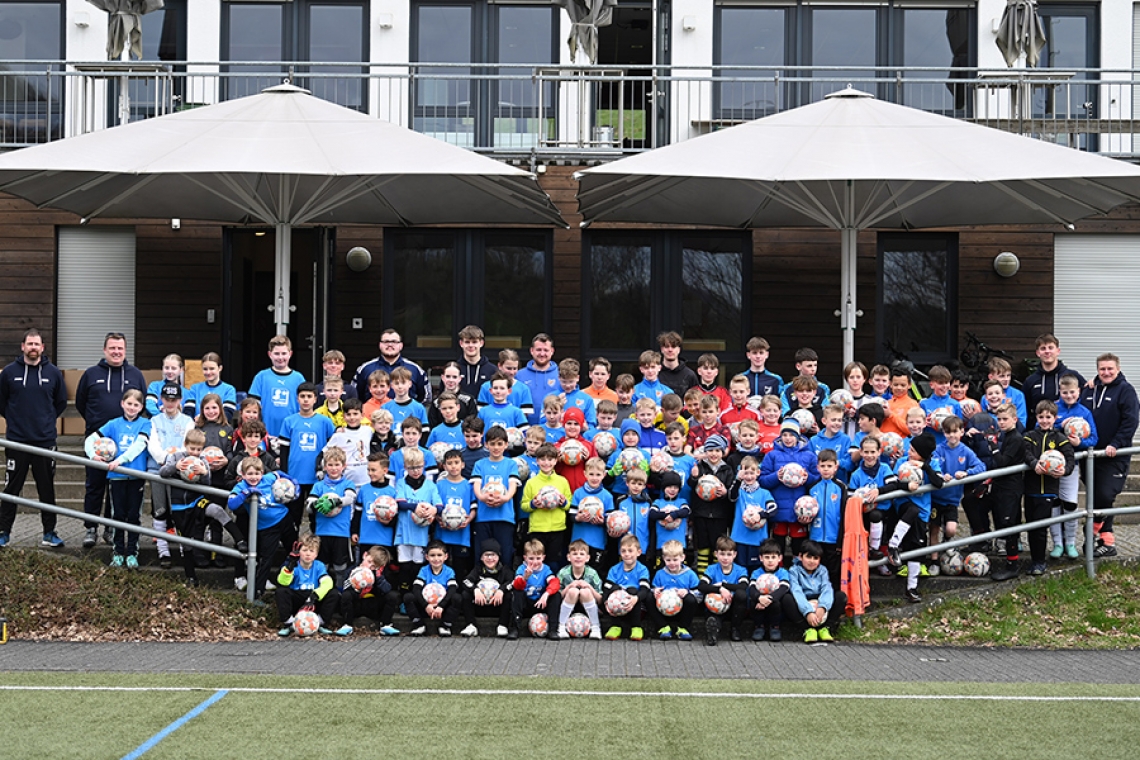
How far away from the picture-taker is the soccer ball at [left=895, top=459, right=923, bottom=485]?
31.3ft

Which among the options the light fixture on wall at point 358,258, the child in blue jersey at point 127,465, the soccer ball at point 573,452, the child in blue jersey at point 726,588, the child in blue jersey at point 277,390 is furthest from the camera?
the light fixture on wall at point 358,258

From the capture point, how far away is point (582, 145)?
52.1 ft

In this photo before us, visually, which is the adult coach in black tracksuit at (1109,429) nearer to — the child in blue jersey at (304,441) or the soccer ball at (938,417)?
the soccer ball at (938,417)

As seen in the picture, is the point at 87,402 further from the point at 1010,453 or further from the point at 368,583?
the point at 1010,453

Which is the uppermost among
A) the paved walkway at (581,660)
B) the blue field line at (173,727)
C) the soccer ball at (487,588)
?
the soccer ball at (487,588)

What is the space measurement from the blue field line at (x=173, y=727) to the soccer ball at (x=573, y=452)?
3315mm

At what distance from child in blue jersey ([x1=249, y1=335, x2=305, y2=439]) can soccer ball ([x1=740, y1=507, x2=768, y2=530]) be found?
3924 millimetres

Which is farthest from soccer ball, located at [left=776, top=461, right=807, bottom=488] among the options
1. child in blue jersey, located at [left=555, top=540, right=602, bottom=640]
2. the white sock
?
the white sock

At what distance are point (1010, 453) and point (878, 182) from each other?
326 centimetres

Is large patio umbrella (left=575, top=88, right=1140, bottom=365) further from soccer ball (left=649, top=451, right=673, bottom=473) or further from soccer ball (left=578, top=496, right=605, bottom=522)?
soccer ball (left=578, top=496, right=605, bottom=522)

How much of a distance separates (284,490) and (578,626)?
2482mm

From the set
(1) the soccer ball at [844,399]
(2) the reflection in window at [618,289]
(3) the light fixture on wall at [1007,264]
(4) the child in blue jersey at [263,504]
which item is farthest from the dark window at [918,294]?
(4) the child in blue jersey at [263,504]

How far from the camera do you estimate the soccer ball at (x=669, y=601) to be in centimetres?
923

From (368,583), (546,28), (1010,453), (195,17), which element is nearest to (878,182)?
(1010,453)
